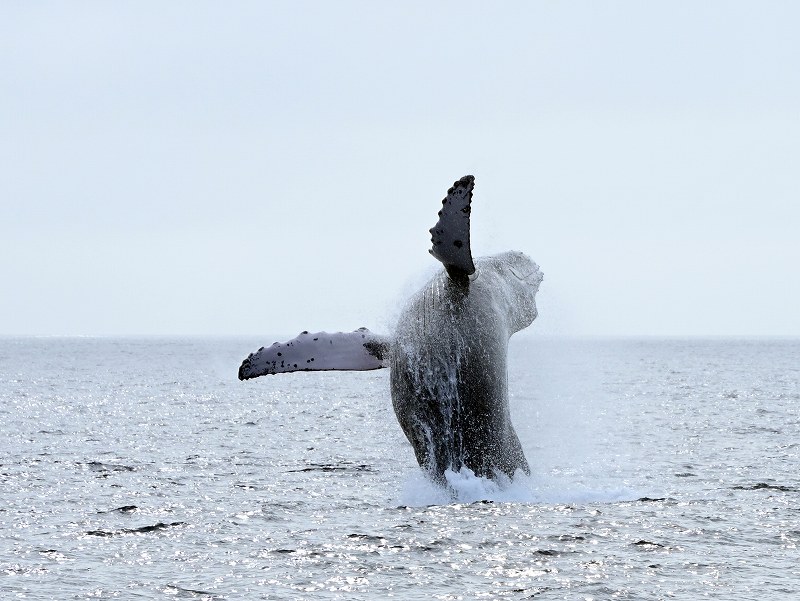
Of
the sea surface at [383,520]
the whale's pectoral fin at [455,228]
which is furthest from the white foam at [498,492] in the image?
the whale's pectoral fin at [455,228]

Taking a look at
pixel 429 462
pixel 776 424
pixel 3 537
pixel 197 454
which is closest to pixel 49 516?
pixel 3 537

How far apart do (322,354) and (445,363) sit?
5.33ft

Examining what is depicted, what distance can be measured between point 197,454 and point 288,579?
13.2 metres

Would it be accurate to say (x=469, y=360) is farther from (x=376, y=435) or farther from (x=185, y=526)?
(x=376, y=435)

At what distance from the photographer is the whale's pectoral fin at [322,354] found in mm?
13711

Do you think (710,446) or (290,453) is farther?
(710,446)

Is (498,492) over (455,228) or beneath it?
beneath

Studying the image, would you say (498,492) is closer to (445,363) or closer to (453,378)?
(453,378)

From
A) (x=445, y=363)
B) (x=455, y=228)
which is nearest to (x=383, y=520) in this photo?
(x=445, y=363)

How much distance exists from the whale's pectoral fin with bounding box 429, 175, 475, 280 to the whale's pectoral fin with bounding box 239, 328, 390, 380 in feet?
5.79

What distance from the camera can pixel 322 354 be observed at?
45.5 feet

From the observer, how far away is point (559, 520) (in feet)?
44.3

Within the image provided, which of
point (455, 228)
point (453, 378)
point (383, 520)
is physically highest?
point (455, 228)

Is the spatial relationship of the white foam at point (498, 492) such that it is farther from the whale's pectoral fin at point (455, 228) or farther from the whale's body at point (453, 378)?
the whale's pectoral fin at point (455, 228)
